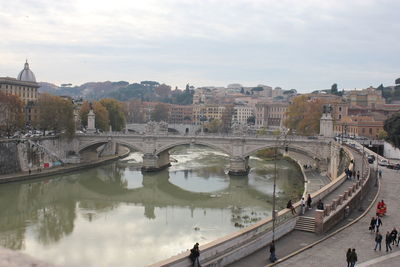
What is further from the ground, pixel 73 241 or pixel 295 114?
pixel 295 114

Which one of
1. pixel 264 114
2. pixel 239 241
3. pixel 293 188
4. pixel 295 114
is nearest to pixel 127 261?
pixel 239 241

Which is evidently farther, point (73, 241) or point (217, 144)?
point (217, 144)

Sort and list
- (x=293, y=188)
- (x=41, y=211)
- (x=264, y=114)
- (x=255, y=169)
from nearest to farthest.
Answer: (x=41, y=211) < (x=293, y=188) < (x=255, y=169) < (x=264, y=114)

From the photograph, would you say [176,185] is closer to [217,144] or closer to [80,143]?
[217,144]

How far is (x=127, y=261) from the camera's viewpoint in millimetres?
15305

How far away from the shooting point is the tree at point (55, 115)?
36562mm

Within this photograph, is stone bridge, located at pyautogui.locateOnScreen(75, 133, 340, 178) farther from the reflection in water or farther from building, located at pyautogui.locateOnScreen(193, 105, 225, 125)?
building, located at pyautogui.locateOnScreen(193, 105, 225, 125)

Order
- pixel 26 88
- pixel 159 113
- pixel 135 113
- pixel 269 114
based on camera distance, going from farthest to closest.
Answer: pixel 159 113
pixel 135 113
pixel 269 114
pixel 26 88

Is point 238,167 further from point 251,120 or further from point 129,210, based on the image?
point 251,120

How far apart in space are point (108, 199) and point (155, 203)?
118 inches

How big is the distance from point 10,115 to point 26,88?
19846 mm

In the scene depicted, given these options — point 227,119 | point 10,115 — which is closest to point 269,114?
point 227,119

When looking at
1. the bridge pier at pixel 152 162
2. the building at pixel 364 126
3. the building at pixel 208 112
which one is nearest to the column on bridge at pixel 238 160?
the bridge pier at pixel 152 162

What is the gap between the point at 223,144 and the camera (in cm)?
3538
